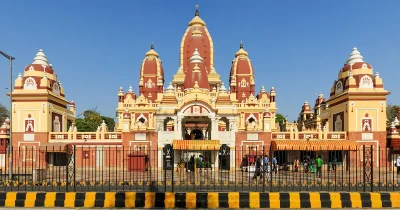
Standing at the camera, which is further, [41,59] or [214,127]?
[41,59]

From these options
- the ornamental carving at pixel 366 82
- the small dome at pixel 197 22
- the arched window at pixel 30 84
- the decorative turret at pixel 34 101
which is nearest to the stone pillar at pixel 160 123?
the decorative turret at pixel 34 101

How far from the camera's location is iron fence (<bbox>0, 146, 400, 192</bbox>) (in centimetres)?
1524

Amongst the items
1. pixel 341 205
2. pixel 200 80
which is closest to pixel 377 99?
pixel 200 80

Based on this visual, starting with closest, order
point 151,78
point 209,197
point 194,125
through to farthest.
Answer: point 209,197 < point 194,125 < point 151,78

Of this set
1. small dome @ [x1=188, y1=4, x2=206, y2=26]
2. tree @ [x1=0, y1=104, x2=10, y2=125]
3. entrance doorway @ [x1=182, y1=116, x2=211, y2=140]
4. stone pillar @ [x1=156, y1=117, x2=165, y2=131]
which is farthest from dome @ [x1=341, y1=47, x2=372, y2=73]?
tree @ [x1=0, y1=104, x2=10, y2=125]

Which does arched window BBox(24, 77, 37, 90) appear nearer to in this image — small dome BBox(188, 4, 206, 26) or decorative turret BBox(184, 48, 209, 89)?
decorative turret BBox(184, 48, 209, 89)

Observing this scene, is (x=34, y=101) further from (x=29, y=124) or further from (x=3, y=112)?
(x=3, y=112)

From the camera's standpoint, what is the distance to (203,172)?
28578 mm

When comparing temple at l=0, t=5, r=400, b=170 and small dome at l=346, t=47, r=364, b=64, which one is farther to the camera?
small dome at l=346, t=47, r=364, b=64

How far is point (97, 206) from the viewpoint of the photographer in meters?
13.4

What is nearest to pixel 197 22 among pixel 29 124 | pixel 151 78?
pixel 151 78

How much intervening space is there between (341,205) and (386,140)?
2424cm

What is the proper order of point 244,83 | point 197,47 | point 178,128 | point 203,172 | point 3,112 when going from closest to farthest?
point 203,172, point 178,128, point 244,83, point 197,47, point 3,112

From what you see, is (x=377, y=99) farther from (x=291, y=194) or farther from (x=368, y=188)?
(x=291, y=194)
